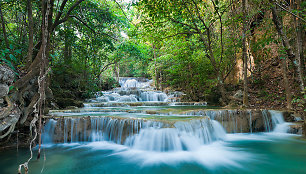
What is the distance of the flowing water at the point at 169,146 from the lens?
11.5ft

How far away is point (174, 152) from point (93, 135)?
2.67 meters

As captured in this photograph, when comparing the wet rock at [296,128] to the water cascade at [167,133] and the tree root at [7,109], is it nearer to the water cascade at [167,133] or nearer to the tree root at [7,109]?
the water cascade at [167,133]

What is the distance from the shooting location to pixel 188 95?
39.6 feet

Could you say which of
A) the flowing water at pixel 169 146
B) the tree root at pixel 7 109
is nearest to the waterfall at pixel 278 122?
the flowing water at pixel 169 146

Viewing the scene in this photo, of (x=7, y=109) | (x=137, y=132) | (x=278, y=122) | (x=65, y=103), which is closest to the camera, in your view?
(x=7, y=109)

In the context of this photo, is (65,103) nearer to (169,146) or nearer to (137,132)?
(137,132)

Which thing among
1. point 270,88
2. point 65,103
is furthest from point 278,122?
point 65,103

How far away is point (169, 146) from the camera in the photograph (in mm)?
4219

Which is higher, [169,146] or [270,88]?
[270,88]

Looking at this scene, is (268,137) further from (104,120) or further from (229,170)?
(104,120)

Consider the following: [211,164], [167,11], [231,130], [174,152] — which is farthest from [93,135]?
[167,11]

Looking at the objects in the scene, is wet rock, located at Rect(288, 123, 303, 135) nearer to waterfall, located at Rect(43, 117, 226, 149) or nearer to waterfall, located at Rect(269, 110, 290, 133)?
waterfall, located at Rect(269, 110, 290, 133)

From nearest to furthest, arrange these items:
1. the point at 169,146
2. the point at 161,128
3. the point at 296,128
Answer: the point at 169,146 → the point at 161,128 → the point at 296,128

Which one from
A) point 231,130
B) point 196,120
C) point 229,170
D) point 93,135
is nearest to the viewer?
point 229,170
